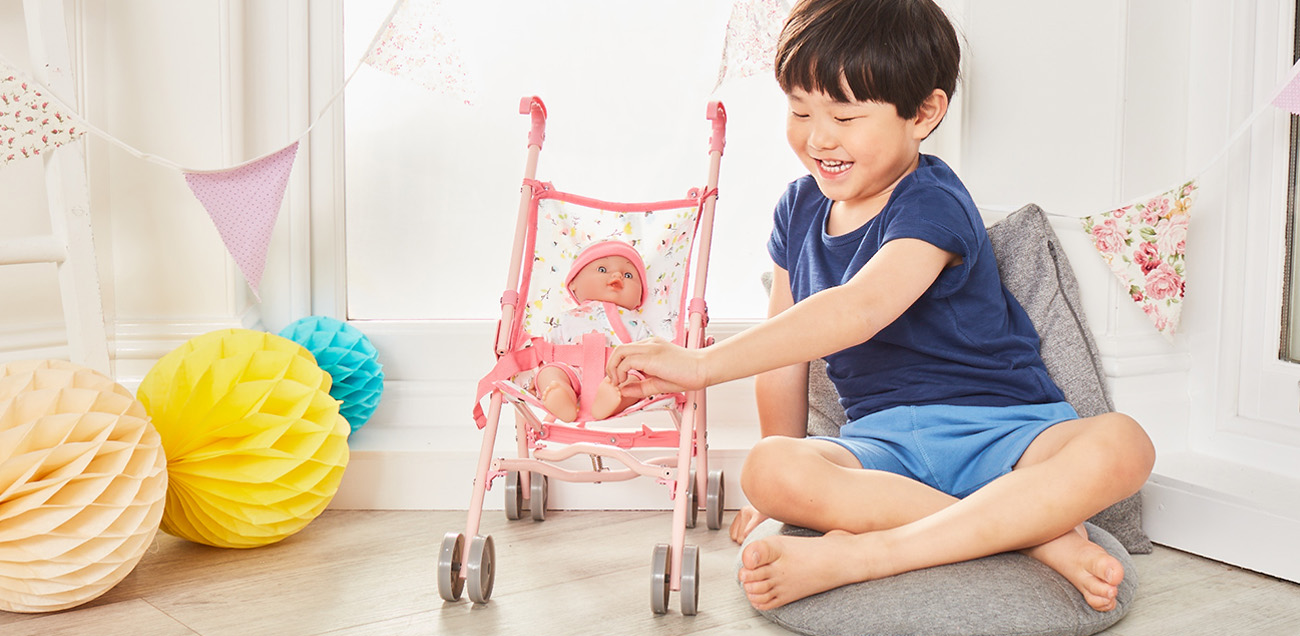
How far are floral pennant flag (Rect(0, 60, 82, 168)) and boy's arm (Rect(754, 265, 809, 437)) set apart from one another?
128cm

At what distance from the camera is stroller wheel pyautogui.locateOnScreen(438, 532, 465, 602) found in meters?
1.47

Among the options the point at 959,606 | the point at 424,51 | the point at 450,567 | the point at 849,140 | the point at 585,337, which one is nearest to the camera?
the point at 959,606

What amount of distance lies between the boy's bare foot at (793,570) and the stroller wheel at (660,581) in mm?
108

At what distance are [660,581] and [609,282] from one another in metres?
0.58

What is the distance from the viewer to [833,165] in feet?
5.33

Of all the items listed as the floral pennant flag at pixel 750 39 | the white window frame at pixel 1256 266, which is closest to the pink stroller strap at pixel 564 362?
the floral pennant flag at pixel 750 39

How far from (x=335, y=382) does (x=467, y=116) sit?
654 mm

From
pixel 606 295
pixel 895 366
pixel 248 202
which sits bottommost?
pixel 895 366

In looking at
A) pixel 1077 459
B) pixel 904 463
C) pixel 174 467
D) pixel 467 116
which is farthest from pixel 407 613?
pixel 467 116

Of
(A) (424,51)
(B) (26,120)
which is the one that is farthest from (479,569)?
(A) (424,51)

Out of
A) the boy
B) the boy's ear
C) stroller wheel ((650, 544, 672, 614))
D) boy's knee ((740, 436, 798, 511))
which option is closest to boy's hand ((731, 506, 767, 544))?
the boy

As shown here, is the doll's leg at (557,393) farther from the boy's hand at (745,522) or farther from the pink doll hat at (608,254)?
the boy's hand at (745,522)

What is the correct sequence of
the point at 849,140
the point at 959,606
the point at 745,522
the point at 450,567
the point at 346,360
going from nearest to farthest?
1. the point at 959,606
2. the point at 450,567
3. the point at 849,140
4. the point at 745,522
5. the point at 346,360

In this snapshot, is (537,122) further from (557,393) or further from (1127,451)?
(1127,451)
